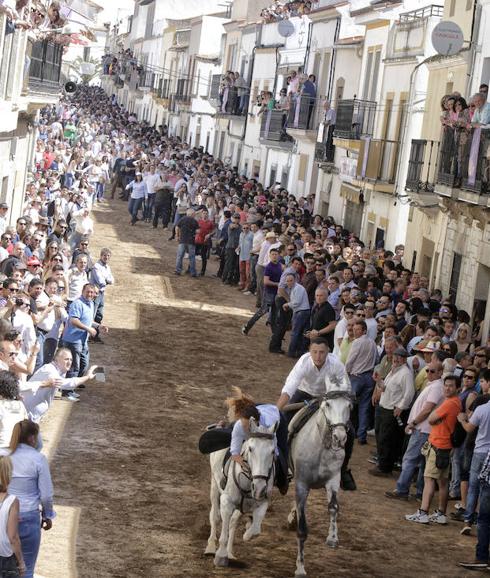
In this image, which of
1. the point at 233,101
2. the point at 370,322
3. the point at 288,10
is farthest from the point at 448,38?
the point at 233,101

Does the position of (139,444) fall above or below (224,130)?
below

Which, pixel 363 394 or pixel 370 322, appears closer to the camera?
pixel 363 394

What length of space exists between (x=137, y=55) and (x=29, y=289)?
96.1 m

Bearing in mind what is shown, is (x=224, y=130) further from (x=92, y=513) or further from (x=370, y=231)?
(x=92, y=513)

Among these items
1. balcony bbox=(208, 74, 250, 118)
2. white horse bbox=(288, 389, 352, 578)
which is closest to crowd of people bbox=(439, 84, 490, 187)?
white horse bbox=(288, 389, 352, 578)

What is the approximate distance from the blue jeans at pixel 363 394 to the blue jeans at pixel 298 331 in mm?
5130

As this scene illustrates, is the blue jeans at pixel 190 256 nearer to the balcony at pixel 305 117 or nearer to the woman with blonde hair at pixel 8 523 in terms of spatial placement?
the balcony at pixel 305 117

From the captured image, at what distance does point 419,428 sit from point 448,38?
1157 centimetres

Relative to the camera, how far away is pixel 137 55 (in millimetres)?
110125

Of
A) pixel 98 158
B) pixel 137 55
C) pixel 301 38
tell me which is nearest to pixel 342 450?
pixel 98 158

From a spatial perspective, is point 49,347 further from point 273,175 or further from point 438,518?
point 273,175

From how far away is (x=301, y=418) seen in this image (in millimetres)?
12383

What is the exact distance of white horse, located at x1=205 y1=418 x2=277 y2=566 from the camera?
1102 centimetres

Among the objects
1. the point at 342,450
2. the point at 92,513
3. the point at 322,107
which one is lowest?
the point at 92,513
